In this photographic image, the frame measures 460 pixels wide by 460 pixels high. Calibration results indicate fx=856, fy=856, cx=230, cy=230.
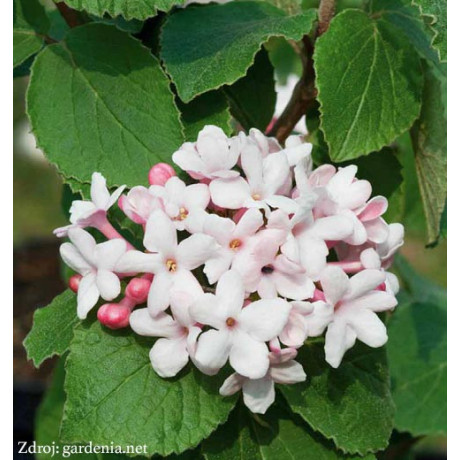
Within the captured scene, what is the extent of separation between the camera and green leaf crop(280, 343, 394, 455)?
3.43ft

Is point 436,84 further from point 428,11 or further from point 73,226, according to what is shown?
point 73,226

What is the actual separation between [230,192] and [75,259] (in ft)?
0.64

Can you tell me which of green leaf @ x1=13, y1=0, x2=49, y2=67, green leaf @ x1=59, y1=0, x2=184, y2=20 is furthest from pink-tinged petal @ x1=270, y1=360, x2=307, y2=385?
green leaf @ x1=13, y1=0, x2=49, y2=67

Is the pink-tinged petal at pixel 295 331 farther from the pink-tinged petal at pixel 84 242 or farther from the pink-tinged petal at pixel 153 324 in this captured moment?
the pink-tinged petal at pixel 84 242

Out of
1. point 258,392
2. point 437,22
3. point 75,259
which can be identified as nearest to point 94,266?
point 75,259

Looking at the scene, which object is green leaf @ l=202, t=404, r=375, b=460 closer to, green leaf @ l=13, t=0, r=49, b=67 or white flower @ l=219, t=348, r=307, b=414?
white flower @ l=219, t=348, r=307, b=414

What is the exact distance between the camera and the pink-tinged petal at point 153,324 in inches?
36.4

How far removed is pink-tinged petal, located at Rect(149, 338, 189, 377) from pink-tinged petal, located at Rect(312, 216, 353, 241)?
190mm

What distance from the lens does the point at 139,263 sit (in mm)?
929

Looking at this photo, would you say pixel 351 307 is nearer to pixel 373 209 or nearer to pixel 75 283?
pixel 373 209

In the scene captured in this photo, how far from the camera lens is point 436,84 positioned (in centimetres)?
120

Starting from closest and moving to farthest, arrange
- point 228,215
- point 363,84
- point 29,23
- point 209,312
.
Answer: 1. point 209,312
2. point 228,215
3. point 363,84
4. point 29,23

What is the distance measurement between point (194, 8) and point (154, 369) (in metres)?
0.54

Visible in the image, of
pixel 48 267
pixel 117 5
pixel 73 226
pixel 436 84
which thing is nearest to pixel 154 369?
pixel 73 226
